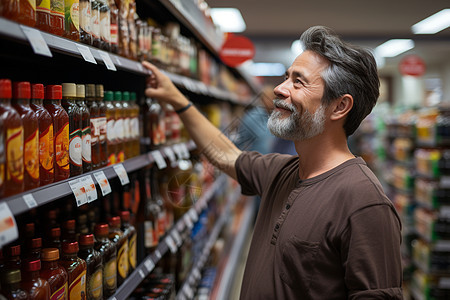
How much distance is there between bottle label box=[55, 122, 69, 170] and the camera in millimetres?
1410

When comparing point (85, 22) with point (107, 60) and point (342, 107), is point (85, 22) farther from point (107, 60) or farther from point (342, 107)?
point (342, 107)

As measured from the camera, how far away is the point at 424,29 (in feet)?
30.4

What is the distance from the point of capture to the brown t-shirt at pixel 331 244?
1486mm

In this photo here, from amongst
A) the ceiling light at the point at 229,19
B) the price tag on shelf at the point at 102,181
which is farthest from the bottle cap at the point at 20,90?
the ceiling light at the point at 229,19

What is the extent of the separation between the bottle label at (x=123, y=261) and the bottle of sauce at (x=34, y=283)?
60 centimetres

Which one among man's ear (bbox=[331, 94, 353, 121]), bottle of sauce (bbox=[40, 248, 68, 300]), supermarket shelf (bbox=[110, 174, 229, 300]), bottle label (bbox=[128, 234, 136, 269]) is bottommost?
supermarket shelf (bbox=[110, 174, 229, 300])

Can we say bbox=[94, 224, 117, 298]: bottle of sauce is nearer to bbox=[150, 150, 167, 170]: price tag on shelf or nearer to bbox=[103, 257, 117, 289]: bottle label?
bbox=[103, 257, 117, 289]: bottle label

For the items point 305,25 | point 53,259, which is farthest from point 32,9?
point 305,25

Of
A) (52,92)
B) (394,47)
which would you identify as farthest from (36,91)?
(394,47)

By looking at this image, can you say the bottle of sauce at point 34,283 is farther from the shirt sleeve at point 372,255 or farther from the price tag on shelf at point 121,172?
the shirt sleeve at point 372,255

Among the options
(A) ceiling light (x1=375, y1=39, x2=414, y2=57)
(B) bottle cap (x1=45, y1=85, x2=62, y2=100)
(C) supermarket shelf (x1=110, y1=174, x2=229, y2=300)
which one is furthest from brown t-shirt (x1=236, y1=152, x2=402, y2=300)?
(A) ceiling light (x1=375, y1=39, x2=414, y2=57)

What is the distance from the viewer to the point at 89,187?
149 cm

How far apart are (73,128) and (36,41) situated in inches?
18.3

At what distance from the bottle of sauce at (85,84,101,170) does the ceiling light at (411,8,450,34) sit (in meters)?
7.04
